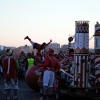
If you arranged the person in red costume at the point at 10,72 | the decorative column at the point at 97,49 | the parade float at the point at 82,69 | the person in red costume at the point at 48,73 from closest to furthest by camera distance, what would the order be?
1. the person in red costume at the point at 48,73
2. the person in red costume at the point at 10,72
3. the parade float at the point at 82,69
4. the decorative column at the point at 97,49

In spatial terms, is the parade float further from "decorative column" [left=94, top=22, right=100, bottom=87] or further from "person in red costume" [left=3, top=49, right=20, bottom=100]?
"person in red costume" [left=3, top=49, right=20, bottom=100]

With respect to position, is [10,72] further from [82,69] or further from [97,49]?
[97,49]

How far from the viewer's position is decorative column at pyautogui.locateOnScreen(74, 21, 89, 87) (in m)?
10.0

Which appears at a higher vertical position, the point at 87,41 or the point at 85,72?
the point at 87,41

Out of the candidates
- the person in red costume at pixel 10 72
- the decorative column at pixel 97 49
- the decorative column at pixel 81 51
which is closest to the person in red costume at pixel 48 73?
the decorative column at pixel 81 51

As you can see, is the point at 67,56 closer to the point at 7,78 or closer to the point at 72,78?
the point at 72,78

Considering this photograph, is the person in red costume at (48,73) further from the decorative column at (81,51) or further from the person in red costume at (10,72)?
the person in red costume at (10,72)

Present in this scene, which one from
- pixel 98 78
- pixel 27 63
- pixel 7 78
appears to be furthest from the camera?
pixel 27 63

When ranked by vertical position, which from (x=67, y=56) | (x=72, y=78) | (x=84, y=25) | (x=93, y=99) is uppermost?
(x=84, y=25)

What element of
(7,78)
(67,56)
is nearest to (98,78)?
(67,56)

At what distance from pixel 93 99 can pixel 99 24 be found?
109 inches

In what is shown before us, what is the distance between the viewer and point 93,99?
11164 millimetres

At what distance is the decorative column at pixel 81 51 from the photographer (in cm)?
1001

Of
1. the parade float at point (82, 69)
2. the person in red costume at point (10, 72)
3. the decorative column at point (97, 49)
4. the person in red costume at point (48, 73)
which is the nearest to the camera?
the person in red costume at point (48, 73)
